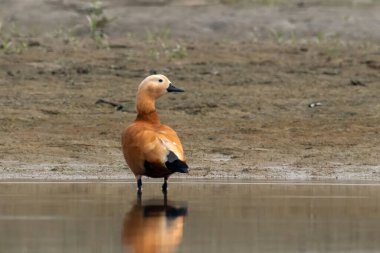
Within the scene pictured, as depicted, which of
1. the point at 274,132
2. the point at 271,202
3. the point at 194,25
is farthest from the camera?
the point at 194,25

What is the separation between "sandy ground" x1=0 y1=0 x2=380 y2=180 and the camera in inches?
638

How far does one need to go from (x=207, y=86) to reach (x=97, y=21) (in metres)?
4.54

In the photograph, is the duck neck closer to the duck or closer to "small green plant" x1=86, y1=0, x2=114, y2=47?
the duck

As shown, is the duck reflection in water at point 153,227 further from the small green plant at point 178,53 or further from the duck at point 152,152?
the small green plant at point 178,53

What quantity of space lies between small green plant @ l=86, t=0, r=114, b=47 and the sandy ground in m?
0.21

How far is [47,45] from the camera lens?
22312 millimetres

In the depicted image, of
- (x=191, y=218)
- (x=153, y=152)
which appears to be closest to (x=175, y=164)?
(x=153, y=152)

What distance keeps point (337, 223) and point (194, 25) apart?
1386cm

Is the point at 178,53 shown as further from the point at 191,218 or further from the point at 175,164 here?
the point at 191,218

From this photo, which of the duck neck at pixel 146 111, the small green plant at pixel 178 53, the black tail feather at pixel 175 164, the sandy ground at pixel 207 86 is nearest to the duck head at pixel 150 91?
the duck neck at pixel 146 111

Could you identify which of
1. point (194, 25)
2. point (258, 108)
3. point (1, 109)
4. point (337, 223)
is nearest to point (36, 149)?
point (1, 109)

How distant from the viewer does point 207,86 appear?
2003cm

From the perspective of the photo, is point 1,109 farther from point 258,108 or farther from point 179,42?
point 179,42

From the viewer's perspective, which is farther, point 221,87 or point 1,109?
point 221,87
